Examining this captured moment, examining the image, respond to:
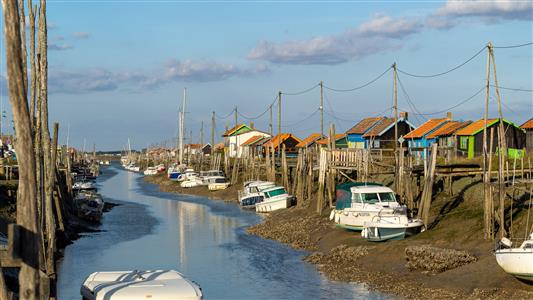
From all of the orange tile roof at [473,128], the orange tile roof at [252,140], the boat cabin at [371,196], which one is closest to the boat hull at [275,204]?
the orange tile roof at [473,128]

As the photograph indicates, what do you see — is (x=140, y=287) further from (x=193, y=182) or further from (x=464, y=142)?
(x=193, y=182)

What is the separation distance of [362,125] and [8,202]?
4945cm

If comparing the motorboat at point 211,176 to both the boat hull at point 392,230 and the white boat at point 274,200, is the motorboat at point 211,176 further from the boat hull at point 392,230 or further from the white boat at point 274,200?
the boat hull at point 392,230

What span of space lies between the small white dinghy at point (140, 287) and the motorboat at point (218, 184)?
6945 cm

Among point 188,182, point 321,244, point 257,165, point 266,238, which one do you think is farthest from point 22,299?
point 188,182

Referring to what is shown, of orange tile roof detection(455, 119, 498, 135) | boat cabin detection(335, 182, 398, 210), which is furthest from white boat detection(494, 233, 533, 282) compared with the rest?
orange tile roof detection(455, 119, 498, 135)

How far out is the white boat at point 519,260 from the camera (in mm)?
21609

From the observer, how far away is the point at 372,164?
5009 cm

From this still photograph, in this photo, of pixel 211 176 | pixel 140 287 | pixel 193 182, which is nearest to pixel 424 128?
pixel 211 176

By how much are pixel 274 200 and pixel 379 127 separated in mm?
24096

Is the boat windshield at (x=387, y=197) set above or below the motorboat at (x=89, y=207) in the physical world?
above

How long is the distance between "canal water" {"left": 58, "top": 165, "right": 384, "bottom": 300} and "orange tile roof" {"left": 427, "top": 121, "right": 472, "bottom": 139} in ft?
67.9

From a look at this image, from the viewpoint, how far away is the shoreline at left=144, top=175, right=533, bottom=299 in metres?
24.1

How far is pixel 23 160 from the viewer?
12.2 meters
